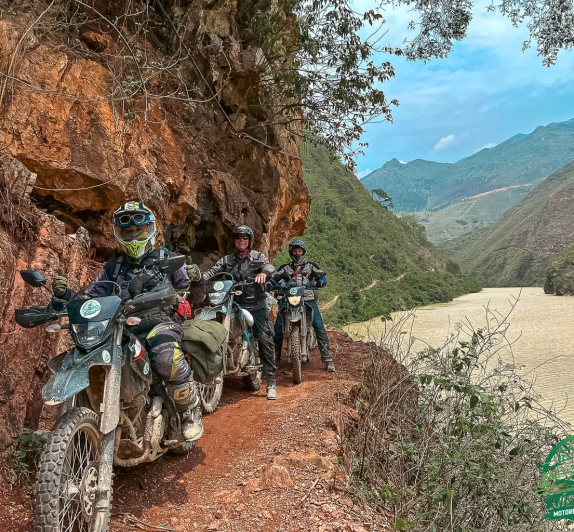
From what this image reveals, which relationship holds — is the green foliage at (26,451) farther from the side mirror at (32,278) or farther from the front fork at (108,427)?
the side mirror at (32,278)

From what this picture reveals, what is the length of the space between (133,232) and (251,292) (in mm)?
2542

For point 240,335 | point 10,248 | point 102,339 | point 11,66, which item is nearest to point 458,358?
point 240,335

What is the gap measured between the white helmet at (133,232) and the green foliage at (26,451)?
1.37m

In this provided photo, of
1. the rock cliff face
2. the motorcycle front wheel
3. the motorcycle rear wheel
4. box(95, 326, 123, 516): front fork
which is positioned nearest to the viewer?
the motorcycle front wheel

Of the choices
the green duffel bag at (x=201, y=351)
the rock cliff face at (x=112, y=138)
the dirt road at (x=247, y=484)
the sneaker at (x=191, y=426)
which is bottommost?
the dirt road at (x=247, y=484)

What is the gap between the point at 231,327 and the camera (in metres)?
5.17

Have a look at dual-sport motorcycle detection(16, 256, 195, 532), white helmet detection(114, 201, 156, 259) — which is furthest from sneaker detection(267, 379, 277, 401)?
white helmet detection(114, 201, 156, 259)

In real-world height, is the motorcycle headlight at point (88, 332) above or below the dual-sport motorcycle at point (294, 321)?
above

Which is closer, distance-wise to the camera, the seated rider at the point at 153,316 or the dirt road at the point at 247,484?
the dirt road at the point at 247,484

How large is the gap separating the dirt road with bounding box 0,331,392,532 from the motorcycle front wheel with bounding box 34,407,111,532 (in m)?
0.38

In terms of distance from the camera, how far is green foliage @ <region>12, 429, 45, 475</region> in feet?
9.02

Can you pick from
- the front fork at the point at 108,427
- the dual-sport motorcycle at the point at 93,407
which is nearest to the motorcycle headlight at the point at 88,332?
the dual-sport motorcycle at the point at 93,407

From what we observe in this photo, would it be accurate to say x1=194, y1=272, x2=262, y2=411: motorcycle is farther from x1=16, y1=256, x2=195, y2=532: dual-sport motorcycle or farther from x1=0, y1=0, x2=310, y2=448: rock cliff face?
x1=16, y1=256, x2=195, y2=532: dual-sport motorcycle

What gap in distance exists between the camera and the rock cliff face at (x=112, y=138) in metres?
3.57
